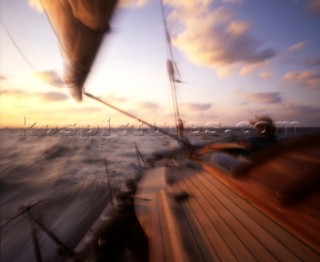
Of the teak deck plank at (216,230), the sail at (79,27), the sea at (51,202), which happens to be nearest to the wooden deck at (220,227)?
the teak deck plank at (216,230)

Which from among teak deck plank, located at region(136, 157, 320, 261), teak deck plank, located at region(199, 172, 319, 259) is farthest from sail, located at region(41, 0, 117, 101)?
teak deck plank, located at region(199, 172, 319, 259)

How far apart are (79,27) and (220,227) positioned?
3022mm

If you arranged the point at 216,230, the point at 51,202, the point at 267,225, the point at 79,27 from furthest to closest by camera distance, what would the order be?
the point at 51,202
the point at 216,230
the point at 267,225
the point at 79,27

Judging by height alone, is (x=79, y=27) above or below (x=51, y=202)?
above

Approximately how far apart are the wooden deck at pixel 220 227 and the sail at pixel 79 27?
252 cm

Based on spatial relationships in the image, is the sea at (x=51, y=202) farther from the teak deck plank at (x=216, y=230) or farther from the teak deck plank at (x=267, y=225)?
the teak deck plank at (x=267, y=225)

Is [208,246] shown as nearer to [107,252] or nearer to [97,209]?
[107,252]

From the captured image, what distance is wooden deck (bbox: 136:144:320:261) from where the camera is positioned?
2369 mm

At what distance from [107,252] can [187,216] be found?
165cm

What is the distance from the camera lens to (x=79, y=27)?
7.96 ft

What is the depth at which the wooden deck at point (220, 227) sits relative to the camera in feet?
7.77

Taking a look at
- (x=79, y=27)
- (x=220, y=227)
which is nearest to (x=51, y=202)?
(x=220, y=227)

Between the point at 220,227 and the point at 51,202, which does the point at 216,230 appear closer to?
the point at 220,227

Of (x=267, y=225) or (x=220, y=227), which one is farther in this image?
(x=220, y=227)
